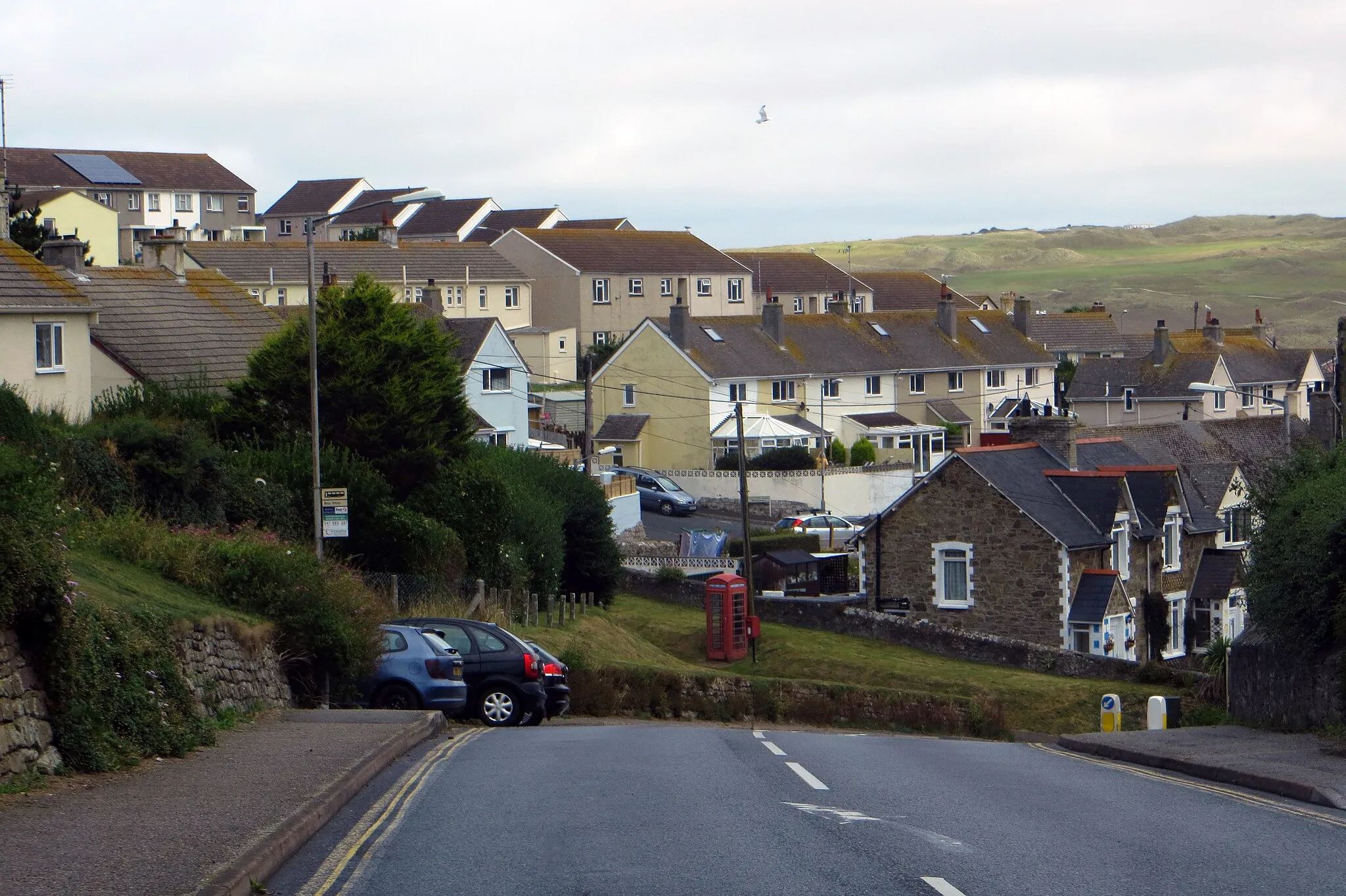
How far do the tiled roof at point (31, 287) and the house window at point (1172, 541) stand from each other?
29712mm

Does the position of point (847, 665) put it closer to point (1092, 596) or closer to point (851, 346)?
point (1092, 596)

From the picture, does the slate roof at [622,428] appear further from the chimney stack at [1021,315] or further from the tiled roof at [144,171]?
the tiled roof at [144,171]

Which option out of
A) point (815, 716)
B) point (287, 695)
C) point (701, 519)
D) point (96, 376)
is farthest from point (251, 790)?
point (701, 519)

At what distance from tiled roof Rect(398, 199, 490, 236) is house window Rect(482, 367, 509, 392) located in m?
58.9

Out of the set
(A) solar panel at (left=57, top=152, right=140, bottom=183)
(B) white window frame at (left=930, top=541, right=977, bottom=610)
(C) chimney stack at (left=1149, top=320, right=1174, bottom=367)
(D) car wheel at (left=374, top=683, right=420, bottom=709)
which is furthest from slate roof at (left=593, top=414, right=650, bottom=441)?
(D) car wheel at (left=374, top=683, right=420, bottom=709)

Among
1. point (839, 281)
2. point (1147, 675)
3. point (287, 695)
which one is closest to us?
point (287, 695)

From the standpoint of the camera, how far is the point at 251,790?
38.9ft

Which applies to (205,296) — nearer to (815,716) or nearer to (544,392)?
(815,716)

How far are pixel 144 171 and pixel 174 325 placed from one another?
3010 inches

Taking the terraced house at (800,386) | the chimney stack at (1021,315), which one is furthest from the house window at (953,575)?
the chimney stack at (1021,315)

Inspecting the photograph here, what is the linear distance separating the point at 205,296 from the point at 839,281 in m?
76.8

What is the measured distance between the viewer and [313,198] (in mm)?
122688

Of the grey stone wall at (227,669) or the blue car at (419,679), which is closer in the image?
the grey stone wall at (227,669)

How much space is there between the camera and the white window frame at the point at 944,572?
39.8 m
